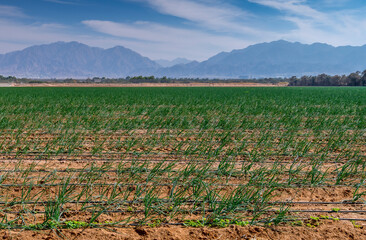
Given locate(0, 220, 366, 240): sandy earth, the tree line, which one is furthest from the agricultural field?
the tree line

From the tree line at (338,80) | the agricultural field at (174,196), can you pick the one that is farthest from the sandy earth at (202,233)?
the tree line at (338,80)

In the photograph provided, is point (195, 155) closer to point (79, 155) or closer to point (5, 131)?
point (79, 155)

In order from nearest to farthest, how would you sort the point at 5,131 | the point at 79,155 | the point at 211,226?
the point at 211,226
the point at 79,155
the point at 5,131

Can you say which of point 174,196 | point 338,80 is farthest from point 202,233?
point 338,80

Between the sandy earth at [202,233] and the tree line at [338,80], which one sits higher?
the tree line at [338,80]

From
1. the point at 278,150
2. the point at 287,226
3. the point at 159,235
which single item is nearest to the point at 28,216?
the point at 159,235

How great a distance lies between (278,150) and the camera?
759 centimetres

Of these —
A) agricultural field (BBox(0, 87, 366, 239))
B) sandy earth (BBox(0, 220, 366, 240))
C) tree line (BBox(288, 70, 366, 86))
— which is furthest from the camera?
tree line (BBox(288, 70, 366, 86))

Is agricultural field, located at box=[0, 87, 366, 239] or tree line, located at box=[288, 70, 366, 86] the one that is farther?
tree line, located at box=[288, 70, 366, 86]

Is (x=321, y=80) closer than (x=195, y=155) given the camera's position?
No

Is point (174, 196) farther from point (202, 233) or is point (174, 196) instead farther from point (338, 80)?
point (338, 80)

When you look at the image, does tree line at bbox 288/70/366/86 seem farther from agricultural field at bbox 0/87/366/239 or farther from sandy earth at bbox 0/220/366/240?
sandy earth at bbox 0/220/366/240

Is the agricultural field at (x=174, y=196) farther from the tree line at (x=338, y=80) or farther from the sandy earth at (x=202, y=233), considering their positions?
the tree line at (x=338, y=80)

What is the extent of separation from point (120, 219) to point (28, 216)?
1146 millimetres
